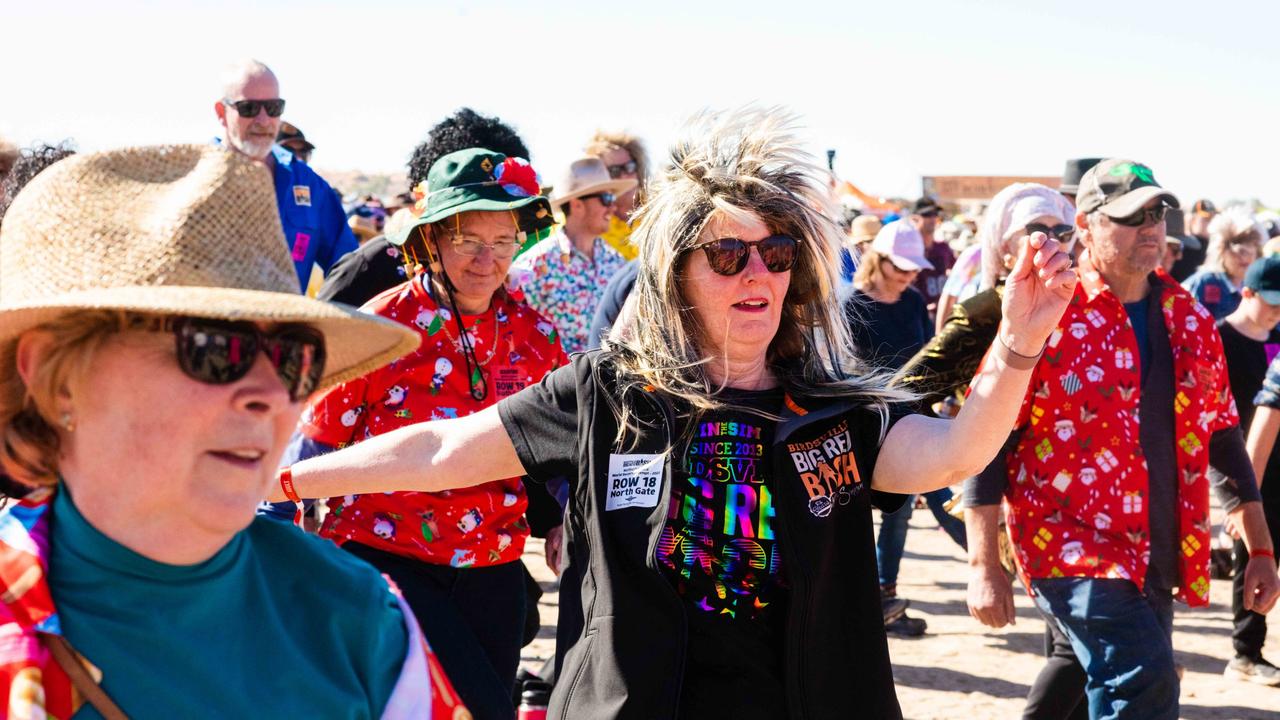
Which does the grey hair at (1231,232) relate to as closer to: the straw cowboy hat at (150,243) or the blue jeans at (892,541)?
the blue jeans at (892,541)

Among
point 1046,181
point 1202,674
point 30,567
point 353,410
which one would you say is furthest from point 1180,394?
point 1046,181

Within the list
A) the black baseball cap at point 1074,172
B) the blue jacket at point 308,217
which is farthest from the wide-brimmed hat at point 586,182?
the black baseball cap at point 1074,172

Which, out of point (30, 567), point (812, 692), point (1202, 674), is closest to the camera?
point (30, 567)

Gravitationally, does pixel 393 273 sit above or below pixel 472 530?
above

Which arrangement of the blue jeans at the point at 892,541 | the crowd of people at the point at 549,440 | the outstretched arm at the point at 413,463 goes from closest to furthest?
the crowd of people at the point at 549,440 → the outstretched arm at the point at 413,463 → the blue jeans at the point at 892,541

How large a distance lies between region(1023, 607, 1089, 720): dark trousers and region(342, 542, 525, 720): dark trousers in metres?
1.73

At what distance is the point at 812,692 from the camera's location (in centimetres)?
281

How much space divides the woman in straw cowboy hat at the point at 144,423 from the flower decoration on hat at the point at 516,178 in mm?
→ 2596

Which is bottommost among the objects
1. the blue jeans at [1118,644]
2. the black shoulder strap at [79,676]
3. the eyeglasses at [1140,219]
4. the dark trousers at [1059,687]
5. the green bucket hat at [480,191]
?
the dark trousers at [1059,687]

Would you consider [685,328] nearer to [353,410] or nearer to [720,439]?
[720,439]

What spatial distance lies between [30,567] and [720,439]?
1570 mm

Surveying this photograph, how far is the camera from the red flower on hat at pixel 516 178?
4.43 metres

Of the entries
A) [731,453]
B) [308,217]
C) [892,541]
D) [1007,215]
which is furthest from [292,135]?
[731,453]

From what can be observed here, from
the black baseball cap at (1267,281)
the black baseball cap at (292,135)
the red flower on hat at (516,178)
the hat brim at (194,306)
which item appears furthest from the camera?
the black baseball cap at (292,135)
